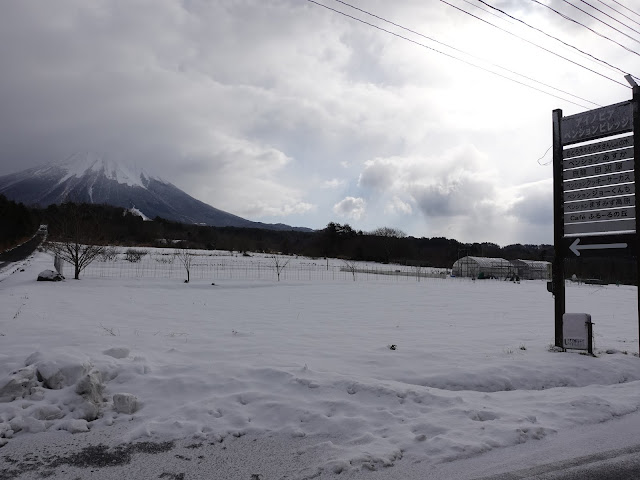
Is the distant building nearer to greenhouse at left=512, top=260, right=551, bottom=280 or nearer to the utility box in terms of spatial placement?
greenhouse at left=512, top=260, right=551, bottom=280

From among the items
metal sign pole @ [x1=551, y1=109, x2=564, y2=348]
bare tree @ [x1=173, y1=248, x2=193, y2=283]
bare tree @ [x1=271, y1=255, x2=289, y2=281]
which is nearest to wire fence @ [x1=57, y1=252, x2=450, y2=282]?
bare tree @ [x1=271, y1=255, x2=289, y2=281]

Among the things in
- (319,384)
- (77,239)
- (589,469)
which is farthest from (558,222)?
(77,239)

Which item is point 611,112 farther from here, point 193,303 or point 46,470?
point 193,303

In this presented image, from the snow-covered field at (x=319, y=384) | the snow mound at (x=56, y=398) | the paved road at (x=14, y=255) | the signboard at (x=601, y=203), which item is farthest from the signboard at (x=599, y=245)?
the paved road at (x=14, y=255)

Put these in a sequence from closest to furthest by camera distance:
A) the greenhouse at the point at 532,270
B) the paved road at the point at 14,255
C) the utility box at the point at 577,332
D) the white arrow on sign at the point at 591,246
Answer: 1. the utility box at the point at 577,332
2. the white arrow on sign at the point at 591,246
3. the paved road at the point at 14,255
4. the greenhouse at the point at 532,270

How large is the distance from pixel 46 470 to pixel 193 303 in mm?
13444

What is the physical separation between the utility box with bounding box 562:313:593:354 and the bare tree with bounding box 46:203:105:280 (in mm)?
24018

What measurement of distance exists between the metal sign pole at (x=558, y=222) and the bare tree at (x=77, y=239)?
23.6 metres

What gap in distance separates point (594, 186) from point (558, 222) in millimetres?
956

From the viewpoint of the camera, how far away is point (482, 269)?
51.6 m

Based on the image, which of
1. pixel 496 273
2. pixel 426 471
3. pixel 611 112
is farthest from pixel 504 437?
pixel 496 273

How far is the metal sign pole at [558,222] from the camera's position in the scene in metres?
8.97

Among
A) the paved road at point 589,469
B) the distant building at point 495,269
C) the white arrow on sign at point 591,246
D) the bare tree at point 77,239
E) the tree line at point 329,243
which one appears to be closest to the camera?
the paved road at point 589,469

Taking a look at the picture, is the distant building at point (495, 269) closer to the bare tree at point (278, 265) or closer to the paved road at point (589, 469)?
the bare tree at point (278, 265)
